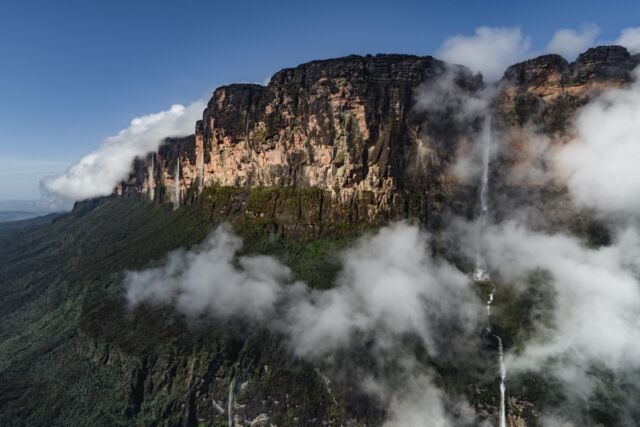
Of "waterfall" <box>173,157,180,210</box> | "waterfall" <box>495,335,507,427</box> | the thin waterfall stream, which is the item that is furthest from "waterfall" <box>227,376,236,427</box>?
"waterfall" <box>173,157,180,210</box>

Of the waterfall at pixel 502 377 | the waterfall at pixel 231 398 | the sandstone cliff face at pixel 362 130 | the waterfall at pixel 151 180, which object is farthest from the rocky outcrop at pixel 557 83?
the waterfall at pixel 151 180

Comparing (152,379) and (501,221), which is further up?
(501,221)

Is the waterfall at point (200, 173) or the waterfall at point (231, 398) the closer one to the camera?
the waterfall at point (231, 398)

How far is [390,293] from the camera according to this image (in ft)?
223

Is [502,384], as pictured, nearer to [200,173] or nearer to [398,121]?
[398,121]

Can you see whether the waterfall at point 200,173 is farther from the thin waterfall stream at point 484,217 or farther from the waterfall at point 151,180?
the thin waterfall stream at point 484,217

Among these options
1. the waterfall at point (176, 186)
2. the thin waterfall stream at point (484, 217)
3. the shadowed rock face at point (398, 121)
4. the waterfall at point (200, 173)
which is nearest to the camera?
the thin waterfall stream at point (484, 217)

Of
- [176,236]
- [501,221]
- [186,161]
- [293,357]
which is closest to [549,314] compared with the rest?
[501,221]

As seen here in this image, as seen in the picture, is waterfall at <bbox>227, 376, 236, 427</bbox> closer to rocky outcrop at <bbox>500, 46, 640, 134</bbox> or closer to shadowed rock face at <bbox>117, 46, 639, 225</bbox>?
shadowed rock face at <bbox>117, 46, 639, 225</bbox>

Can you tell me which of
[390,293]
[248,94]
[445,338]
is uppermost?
[248,94]

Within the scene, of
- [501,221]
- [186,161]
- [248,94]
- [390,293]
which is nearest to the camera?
[390,293]

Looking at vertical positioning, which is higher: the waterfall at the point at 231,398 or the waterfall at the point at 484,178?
the waterfall at the point at 484,178

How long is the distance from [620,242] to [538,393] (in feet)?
81.6

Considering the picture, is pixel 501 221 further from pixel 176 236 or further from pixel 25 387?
pixel 25 387
